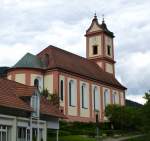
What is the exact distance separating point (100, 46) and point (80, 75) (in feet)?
52.1

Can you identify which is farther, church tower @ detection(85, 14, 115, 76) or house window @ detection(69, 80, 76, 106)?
church tower @ detection(85, 14, 115, 76)

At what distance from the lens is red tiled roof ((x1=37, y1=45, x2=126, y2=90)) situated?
77.8 m

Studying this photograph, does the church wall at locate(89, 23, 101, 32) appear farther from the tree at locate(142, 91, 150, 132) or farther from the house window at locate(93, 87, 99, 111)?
the tree at locate(142, 91, 150, 132)

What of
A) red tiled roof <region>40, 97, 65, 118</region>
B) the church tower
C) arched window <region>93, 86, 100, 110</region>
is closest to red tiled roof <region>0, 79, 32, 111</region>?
red tiled roof <region>40, 97, 65, 118</region>

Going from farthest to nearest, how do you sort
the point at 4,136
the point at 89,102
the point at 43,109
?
the point at 89,102 → the point at 43,109 → the point at 4,136

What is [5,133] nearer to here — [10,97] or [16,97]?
[10,97]

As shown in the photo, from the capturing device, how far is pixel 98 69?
92.2m

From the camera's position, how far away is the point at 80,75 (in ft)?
265

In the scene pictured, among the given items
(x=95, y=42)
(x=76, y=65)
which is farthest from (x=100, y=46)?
(x=76, y=65)

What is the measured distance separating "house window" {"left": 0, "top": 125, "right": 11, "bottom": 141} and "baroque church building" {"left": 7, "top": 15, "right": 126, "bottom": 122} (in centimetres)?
3856

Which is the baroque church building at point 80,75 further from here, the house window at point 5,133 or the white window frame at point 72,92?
the house window at point 5,133

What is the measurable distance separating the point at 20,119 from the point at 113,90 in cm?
5976

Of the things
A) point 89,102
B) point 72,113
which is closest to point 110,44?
point 89,102

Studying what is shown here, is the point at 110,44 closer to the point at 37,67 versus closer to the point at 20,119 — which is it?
the point at 37,67
